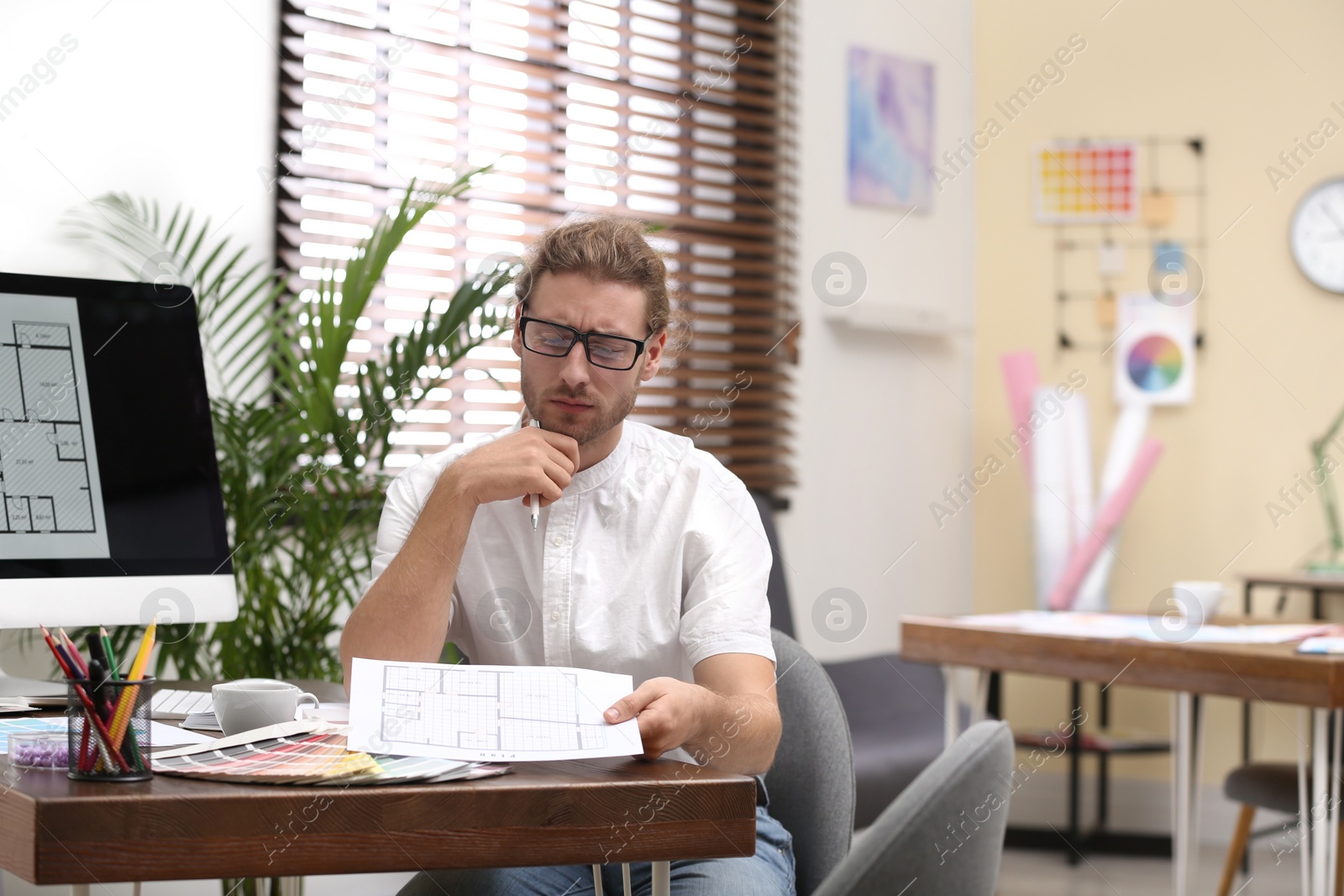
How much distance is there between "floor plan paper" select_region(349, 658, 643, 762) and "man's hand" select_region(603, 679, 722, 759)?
0.01 m

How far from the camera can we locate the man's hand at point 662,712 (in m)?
1.12

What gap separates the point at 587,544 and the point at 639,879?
42 cm

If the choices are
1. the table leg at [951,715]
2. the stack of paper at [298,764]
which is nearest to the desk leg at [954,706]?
the table leg at [951,715]

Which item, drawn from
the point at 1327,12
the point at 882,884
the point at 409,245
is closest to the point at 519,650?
the point at 882,884

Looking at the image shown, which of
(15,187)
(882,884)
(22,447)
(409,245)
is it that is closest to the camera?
(882,884)

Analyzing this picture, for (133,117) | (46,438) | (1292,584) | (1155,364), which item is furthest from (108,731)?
(1155,364)

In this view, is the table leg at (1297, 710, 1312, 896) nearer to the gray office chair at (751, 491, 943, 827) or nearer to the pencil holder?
the gray office chair at (751, 491, 943, 827)

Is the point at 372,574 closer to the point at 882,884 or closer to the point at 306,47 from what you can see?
the point at 882,884

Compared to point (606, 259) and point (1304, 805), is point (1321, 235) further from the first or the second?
point (606, 259)

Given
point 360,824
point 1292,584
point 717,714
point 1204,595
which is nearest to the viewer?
point 360,824

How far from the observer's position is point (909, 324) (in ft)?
14.0

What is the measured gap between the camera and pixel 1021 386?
4184 mm

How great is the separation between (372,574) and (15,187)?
125cm

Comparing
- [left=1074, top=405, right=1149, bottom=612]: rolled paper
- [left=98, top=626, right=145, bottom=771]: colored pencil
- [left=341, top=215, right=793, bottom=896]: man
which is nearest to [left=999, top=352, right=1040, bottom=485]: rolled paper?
[left=1074, top=405, right=1149, bottom=612]: rolled paper
